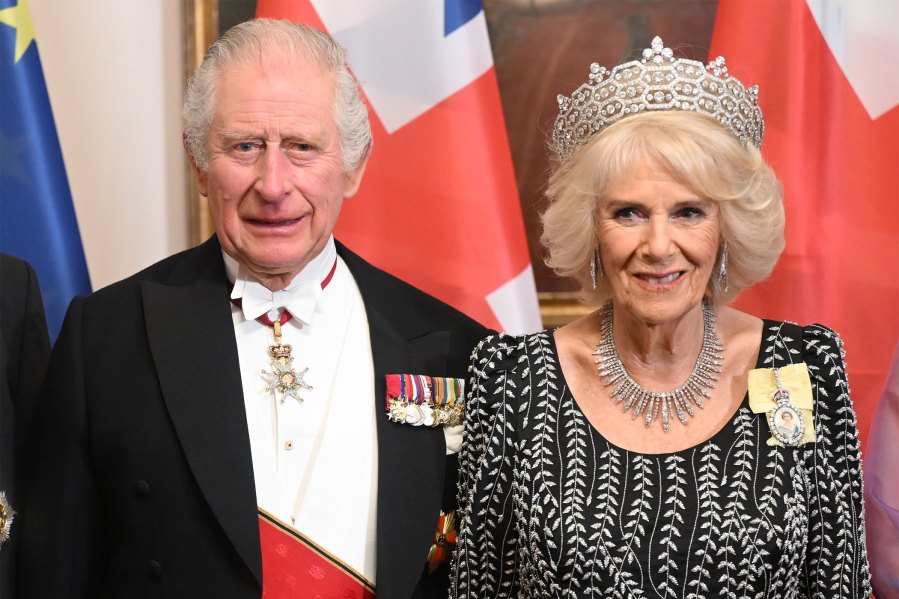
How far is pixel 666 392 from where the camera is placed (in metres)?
1.64

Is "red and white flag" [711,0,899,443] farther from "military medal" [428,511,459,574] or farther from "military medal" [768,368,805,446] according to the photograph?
"military medal" [428,511,459,574]

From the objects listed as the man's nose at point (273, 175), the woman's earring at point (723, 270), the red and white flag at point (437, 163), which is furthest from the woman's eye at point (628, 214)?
the red and white flag at point (437, 163)

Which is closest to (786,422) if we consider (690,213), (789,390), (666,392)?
(789,390)

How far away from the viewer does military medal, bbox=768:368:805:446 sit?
1.54 meters

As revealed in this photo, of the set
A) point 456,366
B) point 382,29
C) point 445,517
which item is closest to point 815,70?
point 382,29

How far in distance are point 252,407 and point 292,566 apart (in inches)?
9.9

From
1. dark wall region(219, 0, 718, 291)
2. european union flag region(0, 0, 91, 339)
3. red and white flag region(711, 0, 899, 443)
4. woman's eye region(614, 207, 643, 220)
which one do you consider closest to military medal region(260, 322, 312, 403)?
woman's eye region(614, 207, 643, 220)

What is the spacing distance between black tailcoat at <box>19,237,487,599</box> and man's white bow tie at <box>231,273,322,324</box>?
3cm

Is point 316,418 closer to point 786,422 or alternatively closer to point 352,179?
point 352,179

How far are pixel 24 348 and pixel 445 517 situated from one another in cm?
75

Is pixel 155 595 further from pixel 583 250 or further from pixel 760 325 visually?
pixel 760 325

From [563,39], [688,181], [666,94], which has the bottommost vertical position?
[688,181]

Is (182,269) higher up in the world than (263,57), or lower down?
lower down

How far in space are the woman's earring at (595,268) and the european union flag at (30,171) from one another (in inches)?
48.7
